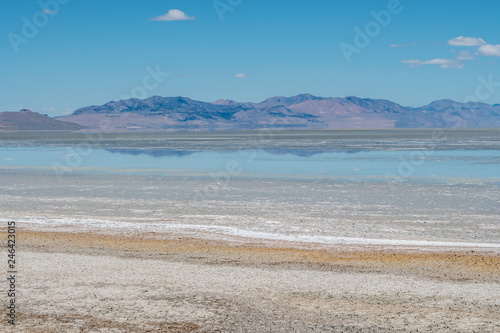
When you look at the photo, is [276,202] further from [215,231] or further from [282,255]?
[282,255]

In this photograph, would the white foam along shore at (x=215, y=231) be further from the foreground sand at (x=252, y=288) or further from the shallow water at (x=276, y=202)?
the foreground sand at (x=252, y=288)

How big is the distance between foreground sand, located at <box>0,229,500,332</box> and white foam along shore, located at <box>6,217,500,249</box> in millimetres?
557

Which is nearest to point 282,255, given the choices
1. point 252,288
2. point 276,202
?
→ point 252,288

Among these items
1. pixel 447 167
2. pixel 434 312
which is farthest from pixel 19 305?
pixel 447 167

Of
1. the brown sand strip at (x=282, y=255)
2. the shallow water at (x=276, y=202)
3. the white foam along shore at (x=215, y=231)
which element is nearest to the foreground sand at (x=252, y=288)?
the brown sand strip at (x=282, y=255)

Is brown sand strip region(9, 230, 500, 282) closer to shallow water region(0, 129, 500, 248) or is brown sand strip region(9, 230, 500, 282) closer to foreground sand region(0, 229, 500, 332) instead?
foreground sand region(0, 229, 500, 332)

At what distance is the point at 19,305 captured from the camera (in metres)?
7.17

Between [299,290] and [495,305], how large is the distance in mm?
2307

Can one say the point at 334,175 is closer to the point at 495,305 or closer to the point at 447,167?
the point at 447,167

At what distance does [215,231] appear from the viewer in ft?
40.7

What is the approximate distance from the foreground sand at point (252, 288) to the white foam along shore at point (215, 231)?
56 centimetres

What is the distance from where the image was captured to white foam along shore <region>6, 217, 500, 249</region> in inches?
436

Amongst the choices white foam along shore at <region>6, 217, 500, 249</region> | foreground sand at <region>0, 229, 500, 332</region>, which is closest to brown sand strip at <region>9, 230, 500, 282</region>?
foreground sand at <region>0, 229, 500, 332</region>

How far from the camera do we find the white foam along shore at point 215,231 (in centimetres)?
1107
